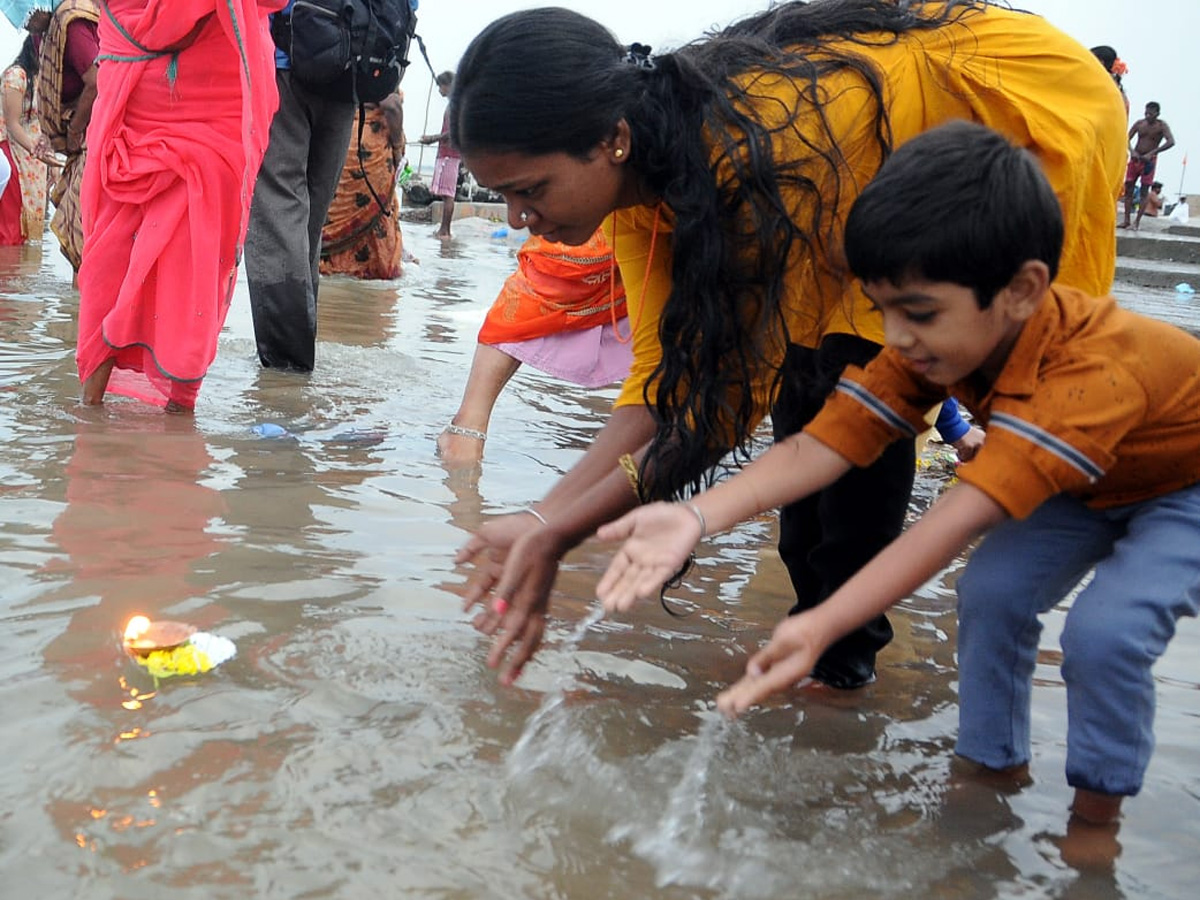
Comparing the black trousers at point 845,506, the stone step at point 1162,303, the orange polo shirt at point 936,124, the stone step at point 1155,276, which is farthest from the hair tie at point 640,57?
the stone step at point 1155,276

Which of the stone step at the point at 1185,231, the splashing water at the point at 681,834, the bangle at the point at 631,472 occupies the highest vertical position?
the stone step at the point at 1185,231

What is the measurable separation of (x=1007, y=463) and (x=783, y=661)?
15.4 inches

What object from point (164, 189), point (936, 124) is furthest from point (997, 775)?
point (164, 189)

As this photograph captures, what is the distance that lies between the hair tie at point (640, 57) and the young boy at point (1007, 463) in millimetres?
390

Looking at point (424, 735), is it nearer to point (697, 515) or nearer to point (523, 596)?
point (523, 596)

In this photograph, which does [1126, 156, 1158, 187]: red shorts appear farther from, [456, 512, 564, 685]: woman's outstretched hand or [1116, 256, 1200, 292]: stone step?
[456, 512, 564, 685]: woman's outstretched hand

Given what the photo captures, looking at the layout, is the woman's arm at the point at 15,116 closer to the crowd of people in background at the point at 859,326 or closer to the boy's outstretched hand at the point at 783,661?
the crowd of people in background at the point at 859,326

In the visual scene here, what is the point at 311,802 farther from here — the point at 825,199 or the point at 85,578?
the point at 825,199

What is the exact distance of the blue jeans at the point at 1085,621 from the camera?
1.81 meters

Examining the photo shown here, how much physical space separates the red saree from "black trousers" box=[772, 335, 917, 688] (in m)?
2.09

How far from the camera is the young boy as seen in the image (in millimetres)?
1727

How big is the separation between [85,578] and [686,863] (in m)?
1.30

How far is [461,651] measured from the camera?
232 cm

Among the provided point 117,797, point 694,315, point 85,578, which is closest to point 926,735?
point 694,315
